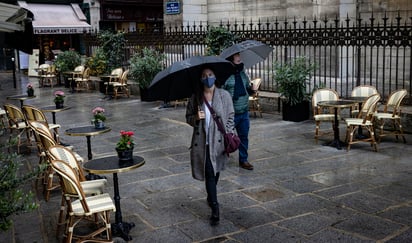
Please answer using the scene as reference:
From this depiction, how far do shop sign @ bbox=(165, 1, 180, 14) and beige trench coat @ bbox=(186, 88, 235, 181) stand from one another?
15.0m

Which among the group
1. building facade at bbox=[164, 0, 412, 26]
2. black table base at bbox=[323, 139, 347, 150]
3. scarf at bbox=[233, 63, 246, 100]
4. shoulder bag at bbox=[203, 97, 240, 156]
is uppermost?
building facade at bbox=[164, 0, 412, 26]

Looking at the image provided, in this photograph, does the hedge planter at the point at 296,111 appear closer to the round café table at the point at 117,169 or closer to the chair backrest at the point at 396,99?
the chair backrest at the point at 396,99

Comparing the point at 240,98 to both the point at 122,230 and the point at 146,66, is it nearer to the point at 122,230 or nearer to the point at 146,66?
the point at 122,230

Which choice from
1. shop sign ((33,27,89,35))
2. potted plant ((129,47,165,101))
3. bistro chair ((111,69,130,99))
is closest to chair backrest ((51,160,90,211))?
potted plant ((129,47,165,101))

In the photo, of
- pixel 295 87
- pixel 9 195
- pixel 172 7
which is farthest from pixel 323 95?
pixel 172 7

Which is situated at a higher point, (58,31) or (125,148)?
(58,31)

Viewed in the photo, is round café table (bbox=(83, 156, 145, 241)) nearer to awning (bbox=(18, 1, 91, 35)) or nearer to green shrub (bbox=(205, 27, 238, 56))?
green shrub (bbox=(205, 27, 238, 56))

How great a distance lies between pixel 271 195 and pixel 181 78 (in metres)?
2.00

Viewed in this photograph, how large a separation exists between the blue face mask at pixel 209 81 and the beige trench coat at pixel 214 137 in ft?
0.49

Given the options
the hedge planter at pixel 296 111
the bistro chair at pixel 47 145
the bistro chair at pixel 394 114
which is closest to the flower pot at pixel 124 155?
the bistro chair at pixel 47 145

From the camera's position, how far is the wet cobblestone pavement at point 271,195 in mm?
5172

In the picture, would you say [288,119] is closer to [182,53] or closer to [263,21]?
[182,53]

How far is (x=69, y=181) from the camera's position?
4.56m

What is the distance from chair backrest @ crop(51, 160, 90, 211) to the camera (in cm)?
454
